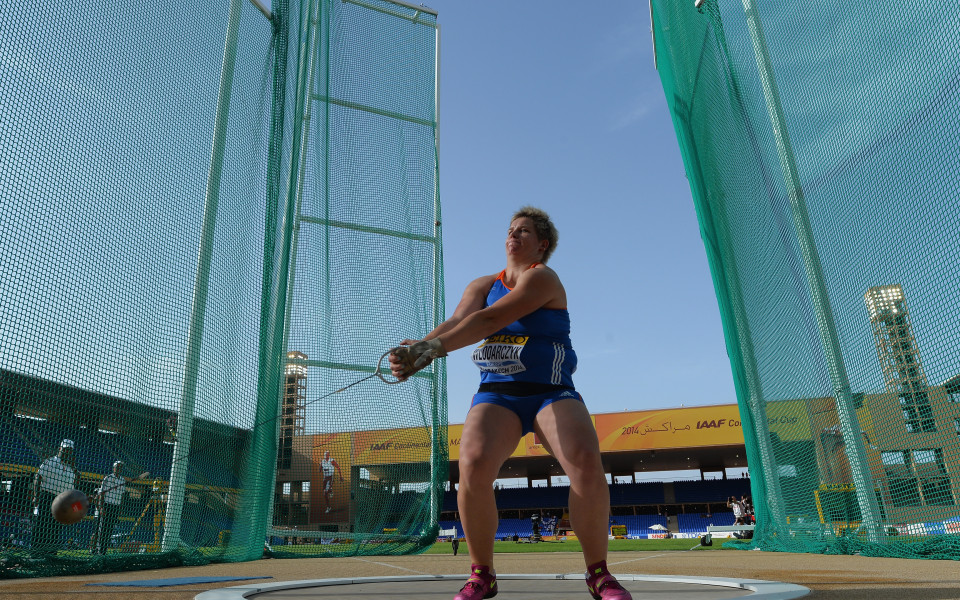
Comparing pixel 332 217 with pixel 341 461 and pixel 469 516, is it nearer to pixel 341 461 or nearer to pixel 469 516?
pixel 341 461

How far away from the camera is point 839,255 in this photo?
4.61 m

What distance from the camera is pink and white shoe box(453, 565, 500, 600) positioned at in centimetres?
189

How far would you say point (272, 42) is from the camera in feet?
22.5

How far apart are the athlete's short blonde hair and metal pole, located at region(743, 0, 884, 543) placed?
3.23 m

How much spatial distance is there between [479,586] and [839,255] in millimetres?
3837

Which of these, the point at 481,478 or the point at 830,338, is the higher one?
the point at 830,338

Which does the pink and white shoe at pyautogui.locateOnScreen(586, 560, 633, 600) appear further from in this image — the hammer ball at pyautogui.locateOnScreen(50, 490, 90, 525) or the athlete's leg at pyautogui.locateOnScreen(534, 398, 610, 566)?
the hammer ball at pyautogui.locateOnScreen(50, 490, 90, 525)

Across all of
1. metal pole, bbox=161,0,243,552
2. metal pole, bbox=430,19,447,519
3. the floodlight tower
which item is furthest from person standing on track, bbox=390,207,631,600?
metal pole, bbox=430,19,447,519

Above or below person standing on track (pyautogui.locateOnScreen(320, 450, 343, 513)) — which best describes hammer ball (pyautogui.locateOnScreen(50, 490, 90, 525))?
below

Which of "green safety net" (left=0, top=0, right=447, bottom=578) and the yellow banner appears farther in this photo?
the yellow banner

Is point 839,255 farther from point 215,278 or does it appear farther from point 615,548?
point 615,548

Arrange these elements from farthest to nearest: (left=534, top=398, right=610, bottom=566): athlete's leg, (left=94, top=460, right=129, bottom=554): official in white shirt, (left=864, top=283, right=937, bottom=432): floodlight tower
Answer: (left=94, top=460, right=129, bottom=554): official in white shirt < (left=864, top=283, right=937, bottom=432): floodlight tower < (left=534, top=398, right=610, bottom=566): athlete's leg

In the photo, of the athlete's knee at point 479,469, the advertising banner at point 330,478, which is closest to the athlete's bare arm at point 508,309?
the athlete's knee at point 479,469

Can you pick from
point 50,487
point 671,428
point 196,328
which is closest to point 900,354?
point 196,328
